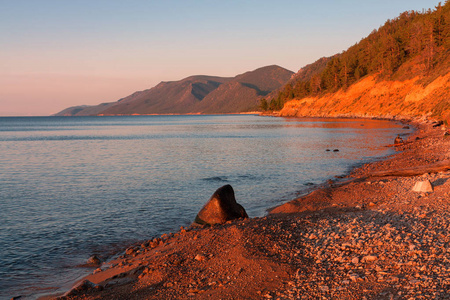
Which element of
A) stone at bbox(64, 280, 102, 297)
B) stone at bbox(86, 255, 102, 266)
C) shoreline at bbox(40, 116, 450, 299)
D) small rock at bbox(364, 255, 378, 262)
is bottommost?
stone at bbox(86, 255, 102, 266)

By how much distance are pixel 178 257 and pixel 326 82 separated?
15856 centimetres

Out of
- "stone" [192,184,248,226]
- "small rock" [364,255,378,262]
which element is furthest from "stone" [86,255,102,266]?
"small rock" [364,255,378,262]

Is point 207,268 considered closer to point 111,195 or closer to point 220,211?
point 220,211

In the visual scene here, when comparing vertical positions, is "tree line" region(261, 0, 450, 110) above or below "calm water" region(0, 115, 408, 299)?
above

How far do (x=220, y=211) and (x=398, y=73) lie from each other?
350 ft

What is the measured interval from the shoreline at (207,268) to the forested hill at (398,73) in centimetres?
5720

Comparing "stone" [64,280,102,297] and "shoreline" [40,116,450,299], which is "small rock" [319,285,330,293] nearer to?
"shoreline" [40,116,450,299]

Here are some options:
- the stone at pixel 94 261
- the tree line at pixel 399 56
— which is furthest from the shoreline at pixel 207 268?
the tree line at pixel 399 56

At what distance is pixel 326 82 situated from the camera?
518 ft

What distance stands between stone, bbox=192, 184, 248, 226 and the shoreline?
2.19 meters

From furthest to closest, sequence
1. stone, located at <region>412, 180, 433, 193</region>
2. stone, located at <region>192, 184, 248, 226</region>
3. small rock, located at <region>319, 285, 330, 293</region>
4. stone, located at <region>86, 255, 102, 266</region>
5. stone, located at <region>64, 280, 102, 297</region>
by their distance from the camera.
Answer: stone, located at <region>192, 184, 248, 226</region>
stone, located at <region>412, 180, 433, 193</region>
stone, located at <region>86, 255, 102, 266</region>
stone, located at <region>64, 280, 102, 297</region>
small rock, located at <region>319, 285, 330, 293</region>

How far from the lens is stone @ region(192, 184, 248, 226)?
52.5 ft

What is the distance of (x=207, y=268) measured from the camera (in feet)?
31.4

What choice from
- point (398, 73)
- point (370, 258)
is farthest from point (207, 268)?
point (398, 73)
